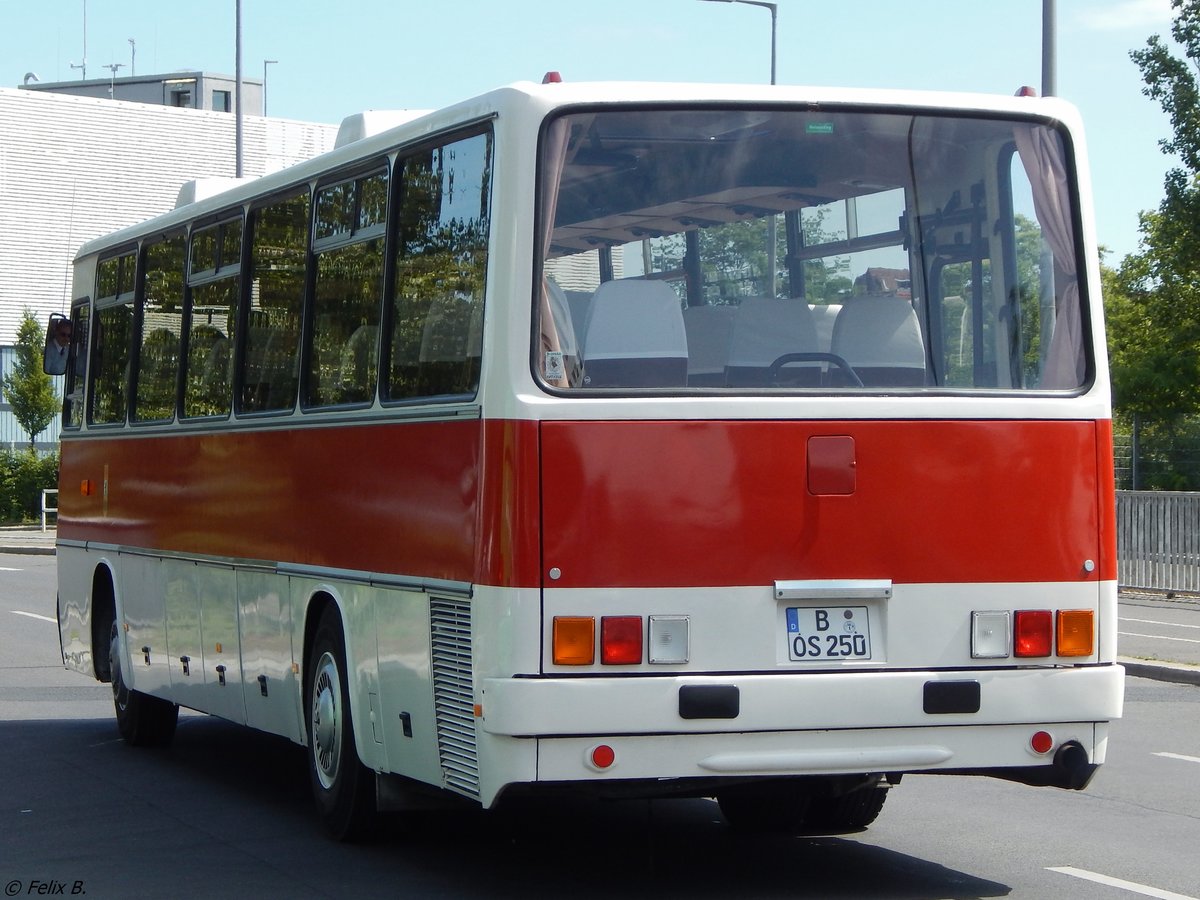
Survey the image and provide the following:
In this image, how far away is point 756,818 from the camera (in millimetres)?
9516

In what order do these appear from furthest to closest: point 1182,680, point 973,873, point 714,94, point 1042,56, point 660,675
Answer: point 1042,56 < point 1182,680 < point 973,873 < point 714,94 < point 660,675

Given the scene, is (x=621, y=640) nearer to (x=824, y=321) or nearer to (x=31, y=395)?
(x=824, y=321)

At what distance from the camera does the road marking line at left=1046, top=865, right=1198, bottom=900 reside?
26.1 ft

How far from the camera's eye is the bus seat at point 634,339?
766 centimetres

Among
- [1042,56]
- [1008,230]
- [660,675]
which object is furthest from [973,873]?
[1042,56]

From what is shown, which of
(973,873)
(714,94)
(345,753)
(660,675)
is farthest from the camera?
(345,753)

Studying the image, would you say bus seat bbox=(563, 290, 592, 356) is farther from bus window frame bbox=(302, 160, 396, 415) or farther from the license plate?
bus window frame bbox=(302, 160, 396, 415)

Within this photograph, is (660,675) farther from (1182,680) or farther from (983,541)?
(1182,680)

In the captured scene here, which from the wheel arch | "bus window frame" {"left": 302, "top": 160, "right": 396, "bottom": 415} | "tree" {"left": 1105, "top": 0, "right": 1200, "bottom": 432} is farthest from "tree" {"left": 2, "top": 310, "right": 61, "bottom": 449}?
"bus window frame" {"left": 302, "top": 160, "right": 396, "bottom": 415}

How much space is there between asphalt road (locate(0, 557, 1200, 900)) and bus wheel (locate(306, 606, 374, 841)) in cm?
14

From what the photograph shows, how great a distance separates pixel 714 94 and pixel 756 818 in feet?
11.4

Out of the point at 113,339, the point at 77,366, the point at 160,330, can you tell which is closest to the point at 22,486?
the point at 77,366

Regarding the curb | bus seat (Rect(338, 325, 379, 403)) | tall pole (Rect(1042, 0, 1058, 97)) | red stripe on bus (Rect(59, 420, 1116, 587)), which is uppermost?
tall pole (Rect(1042, 0, 1058, 97))

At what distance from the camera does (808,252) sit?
8.32m
